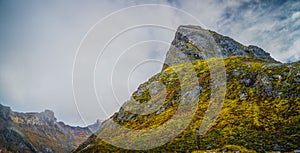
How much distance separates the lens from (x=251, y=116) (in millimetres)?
99438

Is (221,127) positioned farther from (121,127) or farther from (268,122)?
(121,127)

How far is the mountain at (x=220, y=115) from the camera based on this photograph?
85.8 m

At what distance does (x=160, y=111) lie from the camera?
147 m

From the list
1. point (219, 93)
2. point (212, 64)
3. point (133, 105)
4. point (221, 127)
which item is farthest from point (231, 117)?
point (133, 105)

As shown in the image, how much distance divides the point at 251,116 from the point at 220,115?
1487 cm

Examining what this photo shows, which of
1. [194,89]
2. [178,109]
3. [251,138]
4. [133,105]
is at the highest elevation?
[133,105]

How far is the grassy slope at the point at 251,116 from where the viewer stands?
81812 millimetres

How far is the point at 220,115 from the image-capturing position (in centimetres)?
10994

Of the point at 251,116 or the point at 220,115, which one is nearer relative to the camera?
the point at 251,116

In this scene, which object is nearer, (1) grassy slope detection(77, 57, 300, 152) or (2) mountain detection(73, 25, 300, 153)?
(1) grassy slope detection(77, 57, 300, 152)

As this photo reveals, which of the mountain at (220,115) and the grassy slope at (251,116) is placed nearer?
the grassy slope at (251,116)

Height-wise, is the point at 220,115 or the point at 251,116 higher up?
the point at 220,115

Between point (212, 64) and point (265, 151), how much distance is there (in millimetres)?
105483

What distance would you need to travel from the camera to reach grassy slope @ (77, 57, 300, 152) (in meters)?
81.8
